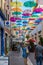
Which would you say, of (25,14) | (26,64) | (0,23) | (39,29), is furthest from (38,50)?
(39,29)

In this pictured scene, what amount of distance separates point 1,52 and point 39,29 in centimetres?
1508

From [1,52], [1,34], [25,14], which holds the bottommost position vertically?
[1,52]

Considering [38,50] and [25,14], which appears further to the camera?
[25,14]

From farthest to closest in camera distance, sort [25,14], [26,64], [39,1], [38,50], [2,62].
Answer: [25,14] < [39,1] < [26,64] < [38,50] < [2,62]

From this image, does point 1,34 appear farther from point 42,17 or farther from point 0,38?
point 42,17

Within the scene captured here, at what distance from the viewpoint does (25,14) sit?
36375 mm

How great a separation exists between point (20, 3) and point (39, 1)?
3.53 m

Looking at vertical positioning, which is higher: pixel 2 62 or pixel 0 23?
pixel 0 23

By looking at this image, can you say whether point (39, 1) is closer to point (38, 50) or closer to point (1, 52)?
point (1, 52)

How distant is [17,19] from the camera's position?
42.5 m

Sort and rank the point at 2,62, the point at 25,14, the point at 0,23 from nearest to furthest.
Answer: the point at 2,62 < the point at 0,23 < the point at 25,14

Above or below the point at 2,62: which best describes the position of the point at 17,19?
above

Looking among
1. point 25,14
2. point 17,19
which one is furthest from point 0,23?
point 17,19

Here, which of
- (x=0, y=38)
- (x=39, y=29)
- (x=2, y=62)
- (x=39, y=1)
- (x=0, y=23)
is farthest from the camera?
(x=39, y=29)
